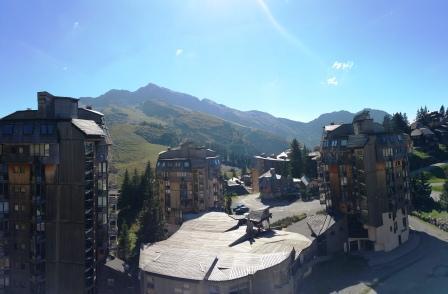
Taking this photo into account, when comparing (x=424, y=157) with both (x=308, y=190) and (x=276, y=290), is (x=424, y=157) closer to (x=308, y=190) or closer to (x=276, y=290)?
(x=308, y=190)

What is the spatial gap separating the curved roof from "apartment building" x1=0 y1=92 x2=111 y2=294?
30.2ft

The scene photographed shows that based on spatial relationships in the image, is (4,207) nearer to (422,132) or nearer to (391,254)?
(391,254)

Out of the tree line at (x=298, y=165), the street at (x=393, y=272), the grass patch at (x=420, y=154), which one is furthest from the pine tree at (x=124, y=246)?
the grass patch at (x=420, y=154)

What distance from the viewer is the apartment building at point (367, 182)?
208 feet

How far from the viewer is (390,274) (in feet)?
176

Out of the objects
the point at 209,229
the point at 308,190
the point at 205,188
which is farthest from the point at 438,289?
the point at 308,190

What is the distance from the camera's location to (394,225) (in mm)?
65188

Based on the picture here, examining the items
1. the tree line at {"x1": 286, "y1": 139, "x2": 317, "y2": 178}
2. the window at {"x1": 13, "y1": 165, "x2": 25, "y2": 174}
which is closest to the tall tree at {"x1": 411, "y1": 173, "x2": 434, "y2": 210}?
the tree line at {"x1": 286, "y1": 139, "x2": 317, "y2": 178}

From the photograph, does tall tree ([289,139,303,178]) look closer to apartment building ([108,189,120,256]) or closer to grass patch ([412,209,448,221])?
grass patch ([412,209,448,221])

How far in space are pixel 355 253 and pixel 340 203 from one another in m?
10.1

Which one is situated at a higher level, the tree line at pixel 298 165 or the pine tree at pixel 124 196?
the tree line at pixel 298 165

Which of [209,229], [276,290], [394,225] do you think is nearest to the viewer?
[276,290]

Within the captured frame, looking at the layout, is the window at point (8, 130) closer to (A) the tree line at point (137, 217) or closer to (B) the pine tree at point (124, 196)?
(A) the tree line at point (137, 217)

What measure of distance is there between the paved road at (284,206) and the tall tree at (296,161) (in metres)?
21.7
